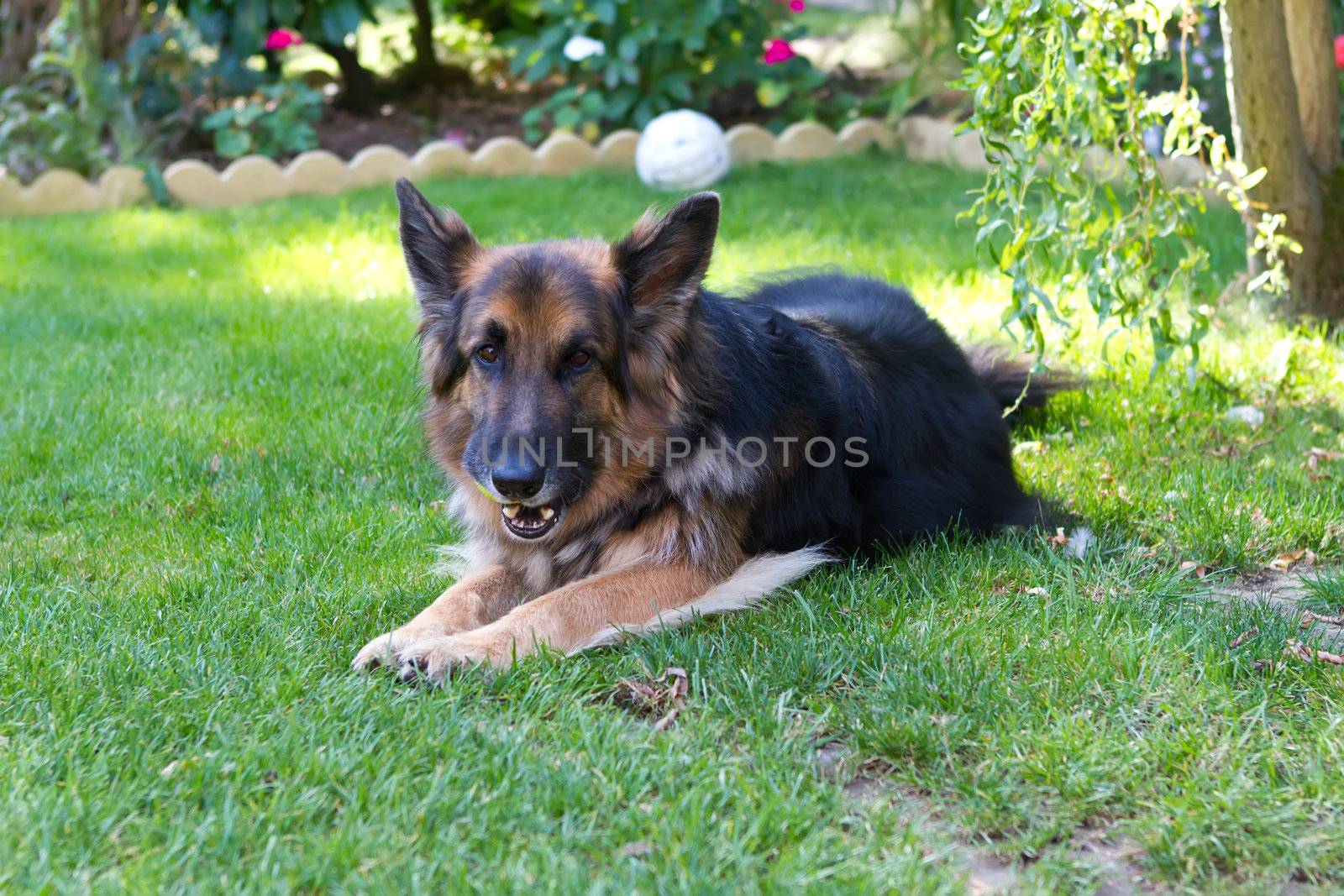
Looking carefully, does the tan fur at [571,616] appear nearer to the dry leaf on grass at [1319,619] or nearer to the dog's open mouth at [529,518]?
the dog's open mouth at [529,518]

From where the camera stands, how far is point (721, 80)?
10.9 m

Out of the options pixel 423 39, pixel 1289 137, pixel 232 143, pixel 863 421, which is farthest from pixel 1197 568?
pixel 423 39

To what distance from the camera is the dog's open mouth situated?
3805 millimetres

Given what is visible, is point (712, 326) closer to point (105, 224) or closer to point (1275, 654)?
point (1275, 654)

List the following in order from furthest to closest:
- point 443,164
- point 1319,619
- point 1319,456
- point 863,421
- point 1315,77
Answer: point 443,164 < point 1315,77 < point 1319,456 < point 863,421 < point 1319,619

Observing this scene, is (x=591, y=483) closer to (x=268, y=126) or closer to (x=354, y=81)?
(x=268, y=126)

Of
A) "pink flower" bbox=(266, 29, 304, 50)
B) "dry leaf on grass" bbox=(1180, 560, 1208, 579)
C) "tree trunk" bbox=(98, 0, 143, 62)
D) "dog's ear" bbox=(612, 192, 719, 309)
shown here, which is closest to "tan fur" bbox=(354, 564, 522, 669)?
"dog's ear" bbox=(612, 192, 719, 309)

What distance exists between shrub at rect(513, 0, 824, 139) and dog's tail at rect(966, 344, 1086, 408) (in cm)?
603

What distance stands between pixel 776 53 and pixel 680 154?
2337mm

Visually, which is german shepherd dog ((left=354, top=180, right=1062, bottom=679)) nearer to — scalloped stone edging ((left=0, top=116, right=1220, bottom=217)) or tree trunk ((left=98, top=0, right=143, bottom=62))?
scalloped stone edging ((left=0, top=116, right=1220, bottom=217))

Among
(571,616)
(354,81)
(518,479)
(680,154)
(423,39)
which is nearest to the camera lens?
(518,479)

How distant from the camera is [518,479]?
3.52 m

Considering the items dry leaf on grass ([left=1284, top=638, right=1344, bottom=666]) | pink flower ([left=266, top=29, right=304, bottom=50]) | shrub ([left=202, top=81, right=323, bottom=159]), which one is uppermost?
pink flower ([left=266, top=29, right=304, bottom=50])

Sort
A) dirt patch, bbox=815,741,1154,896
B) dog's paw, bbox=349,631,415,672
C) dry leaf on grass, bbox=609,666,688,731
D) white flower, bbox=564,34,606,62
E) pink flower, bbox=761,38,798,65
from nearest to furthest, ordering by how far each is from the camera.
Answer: dirt patch, bbox=815,741,1154,896 < dry leaf on grass, bbox=609,666,688,731 < dog's paw, bbox=349,631,415,672 < white flower, bbox=564,34,606,62 < pink flower, bbox=761,38,798,65
